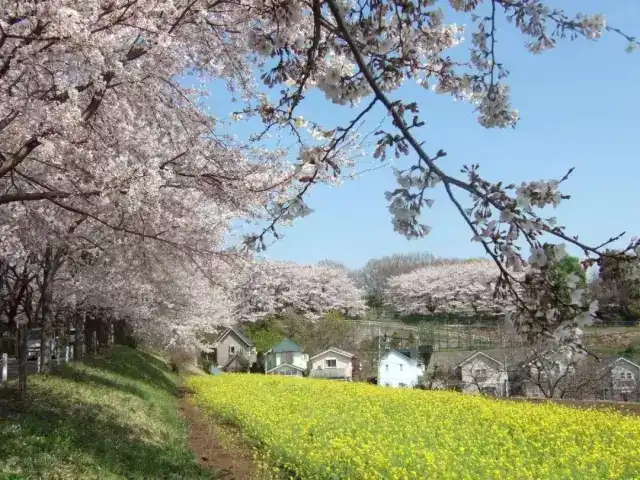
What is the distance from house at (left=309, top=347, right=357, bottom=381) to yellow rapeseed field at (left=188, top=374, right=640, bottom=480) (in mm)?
29117

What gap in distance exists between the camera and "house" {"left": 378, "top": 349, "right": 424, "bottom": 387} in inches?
1762

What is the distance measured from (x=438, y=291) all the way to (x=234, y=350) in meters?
32.1

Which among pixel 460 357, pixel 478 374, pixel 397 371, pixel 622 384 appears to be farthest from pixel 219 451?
pixel 397 371

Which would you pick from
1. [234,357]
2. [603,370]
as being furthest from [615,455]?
[234,357]

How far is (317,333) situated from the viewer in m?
53.7

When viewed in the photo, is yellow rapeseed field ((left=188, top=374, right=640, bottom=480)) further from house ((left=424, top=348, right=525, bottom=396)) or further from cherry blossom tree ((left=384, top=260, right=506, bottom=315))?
cherry blossom tree ((left=384, top=260, right=506, bottom=315))

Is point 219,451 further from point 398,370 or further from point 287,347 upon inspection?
point 287,347

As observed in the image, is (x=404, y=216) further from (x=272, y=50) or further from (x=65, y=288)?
(x=65, y=288)

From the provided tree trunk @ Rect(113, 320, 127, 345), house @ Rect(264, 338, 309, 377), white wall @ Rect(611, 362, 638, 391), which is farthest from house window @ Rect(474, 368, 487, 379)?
tree trunk @ Rect(113, 320, 127, 345)

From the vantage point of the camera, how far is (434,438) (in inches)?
444

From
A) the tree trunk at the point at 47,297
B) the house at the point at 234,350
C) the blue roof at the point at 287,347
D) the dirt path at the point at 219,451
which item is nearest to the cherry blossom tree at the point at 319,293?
the house at the point at 234,350

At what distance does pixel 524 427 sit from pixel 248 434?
6.72m

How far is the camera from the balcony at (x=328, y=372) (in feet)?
158

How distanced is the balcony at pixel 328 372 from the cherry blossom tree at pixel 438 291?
2845 centimetres
